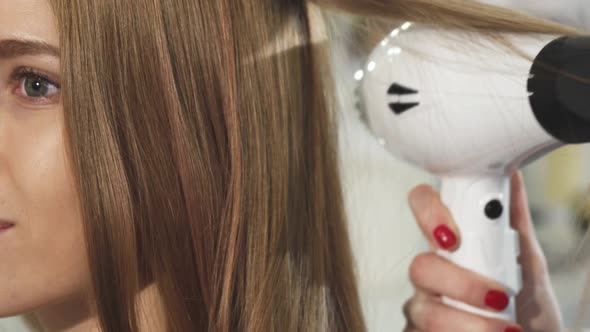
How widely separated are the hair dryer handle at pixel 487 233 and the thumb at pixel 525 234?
0.05 meters

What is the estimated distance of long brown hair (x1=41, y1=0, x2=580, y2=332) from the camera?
1.81ft

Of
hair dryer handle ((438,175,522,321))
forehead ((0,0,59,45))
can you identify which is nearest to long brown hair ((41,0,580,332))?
forehead ((0,0,59,45))

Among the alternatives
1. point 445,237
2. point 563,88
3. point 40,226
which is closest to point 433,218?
point 445,237

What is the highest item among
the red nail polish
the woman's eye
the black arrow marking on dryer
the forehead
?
the forehead

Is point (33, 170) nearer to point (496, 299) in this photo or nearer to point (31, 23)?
point (31, 23)

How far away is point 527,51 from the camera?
1.73 ft

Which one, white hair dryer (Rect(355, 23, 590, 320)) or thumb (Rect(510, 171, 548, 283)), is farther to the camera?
thumb (Rect(510, 171, 548, 283))

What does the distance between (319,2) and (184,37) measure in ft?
0.40

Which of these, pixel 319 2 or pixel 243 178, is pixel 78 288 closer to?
pixel 243 178

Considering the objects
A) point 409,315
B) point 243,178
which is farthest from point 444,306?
point 243,178

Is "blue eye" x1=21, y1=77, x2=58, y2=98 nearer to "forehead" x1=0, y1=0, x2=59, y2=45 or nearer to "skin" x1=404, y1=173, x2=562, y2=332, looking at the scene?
"forehead" x1=0, y1=0, x2=59, y2=45

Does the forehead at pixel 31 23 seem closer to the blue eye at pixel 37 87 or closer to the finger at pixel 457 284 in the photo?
the blue eye at pixel 37 87

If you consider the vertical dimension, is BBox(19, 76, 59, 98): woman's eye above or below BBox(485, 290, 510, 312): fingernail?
above

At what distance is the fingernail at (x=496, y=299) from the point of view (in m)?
0.56
